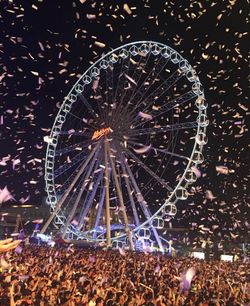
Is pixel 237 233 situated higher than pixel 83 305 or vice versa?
pixel 83 305

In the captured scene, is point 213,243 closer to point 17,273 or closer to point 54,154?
point 54,154

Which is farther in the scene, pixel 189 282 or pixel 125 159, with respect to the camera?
pixel 125 159

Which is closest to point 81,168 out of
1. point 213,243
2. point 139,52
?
point 139,52

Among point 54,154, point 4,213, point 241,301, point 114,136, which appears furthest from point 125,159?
point 4,213

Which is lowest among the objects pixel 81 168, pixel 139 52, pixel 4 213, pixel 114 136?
pixel 4 213

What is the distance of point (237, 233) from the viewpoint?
206 feet

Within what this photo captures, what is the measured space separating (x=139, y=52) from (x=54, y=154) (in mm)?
12018

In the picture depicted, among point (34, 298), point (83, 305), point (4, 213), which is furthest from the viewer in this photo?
point (4, 213)

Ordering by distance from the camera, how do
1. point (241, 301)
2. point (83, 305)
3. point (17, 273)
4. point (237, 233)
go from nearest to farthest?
point (83, 305) → point (241, 301) → point (17, 273) → point (237, 233)

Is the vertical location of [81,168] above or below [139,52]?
below

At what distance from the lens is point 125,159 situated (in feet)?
115

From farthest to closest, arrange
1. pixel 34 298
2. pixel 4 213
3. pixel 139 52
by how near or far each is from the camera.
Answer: pixel 4 213 < pixel 139 52 < pixel 34 298

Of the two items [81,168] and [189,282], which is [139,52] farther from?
[189,282]

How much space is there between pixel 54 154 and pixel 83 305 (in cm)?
2793
